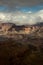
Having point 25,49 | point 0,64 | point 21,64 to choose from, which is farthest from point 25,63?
point 25,49

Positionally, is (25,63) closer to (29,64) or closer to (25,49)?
(29,64)

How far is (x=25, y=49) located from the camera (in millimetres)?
79688

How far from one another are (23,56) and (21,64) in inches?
543

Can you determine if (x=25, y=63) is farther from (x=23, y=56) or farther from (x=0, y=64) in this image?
(x=0, y=64)

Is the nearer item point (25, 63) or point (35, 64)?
point (35, 64)

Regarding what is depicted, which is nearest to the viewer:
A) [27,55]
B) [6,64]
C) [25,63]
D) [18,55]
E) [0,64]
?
[0,64]

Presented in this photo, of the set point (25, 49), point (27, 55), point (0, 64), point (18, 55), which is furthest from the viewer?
point (25, 49)

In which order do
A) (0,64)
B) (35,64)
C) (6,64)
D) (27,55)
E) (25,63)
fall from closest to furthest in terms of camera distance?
(0,64), (6,64), (35,64), (25,63), (27,55)

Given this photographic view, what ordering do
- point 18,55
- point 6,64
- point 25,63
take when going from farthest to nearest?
point 18,55 → point 25,63 → point 6,64

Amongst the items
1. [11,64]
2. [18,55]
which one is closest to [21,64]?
[11,64]

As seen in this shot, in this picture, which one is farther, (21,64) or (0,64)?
(21,64)

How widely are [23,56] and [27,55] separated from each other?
3.01m

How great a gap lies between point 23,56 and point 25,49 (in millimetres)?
10490

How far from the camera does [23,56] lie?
69375mm
